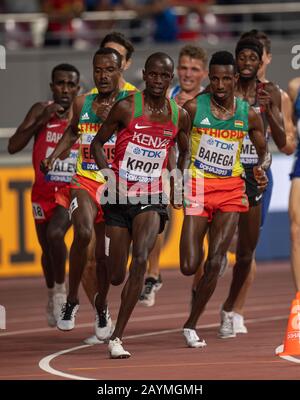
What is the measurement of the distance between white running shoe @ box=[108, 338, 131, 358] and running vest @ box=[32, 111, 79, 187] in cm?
300

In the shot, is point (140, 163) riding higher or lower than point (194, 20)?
lower

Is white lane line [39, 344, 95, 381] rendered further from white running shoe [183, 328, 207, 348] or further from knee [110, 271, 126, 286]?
white running shoe [183, 328, 207, 348]

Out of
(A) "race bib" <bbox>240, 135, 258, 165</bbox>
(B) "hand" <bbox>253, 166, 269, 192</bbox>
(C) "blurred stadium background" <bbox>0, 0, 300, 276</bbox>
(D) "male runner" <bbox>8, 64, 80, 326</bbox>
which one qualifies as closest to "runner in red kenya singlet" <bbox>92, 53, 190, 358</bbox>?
(B) "hand" <bbox>253, 166, 269, 192</bbox>

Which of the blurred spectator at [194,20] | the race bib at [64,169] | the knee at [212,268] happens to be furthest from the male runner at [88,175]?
the blurred spectator at [194,20]

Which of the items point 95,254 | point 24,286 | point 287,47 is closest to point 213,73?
point 95,254

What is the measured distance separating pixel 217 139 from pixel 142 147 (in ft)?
2.92

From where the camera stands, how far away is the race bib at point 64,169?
1399 centimetres

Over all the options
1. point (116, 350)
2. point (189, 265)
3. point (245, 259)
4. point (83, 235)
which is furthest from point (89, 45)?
point (116, 350)

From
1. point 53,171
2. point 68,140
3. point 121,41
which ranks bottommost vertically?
point 53,171

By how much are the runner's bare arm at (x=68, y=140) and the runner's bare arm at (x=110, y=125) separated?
2.59 ft

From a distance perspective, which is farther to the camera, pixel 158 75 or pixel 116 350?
pixel 158 75

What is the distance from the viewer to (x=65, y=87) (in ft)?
45.7

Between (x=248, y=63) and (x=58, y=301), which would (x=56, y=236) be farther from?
(x=248, y=63)

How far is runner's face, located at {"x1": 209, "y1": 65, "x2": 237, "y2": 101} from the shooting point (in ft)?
39.5
